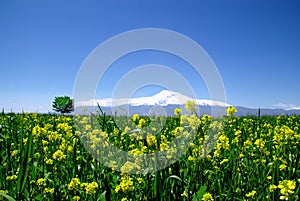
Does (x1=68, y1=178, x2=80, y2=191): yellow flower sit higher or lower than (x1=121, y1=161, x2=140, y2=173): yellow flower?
lower

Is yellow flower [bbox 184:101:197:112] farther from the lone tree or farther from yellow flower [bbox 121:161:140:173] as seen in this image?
the lone tree

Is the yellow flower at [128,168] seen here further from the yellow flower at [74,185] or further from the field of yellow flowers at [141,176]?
the yellow flower at [74,185]

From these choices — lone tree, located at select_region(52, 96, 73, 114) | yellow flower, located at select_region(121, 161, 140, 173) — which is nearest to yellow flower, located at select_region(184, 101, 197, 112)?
yellow flower, located at select_region(121, 161, 140, 173)

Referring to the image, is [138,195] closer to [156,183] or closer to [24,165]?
[156,183]

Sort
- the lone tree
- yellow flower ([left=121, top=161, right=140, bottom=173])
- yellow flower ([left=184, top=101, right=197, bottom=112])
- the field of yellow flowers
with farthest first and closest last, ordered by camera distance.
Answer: the lone tree, yellow flower ([left=184, top=101, right=197, bottom=112]), yellow flower ([left=121, top=161, right=140, bottom=173]), the field of yellow flowers

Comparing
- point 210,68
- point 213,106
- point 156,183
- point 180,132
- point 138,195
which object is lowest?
point 138,195

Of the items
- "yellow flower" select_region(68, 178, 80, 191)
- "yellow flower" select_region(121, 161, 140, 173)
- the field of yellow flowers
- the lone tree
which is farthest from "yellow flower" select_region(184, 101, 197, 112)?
the lone tree

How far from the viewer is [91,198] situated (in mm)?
2801

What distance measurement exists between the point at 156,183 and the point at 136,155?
78cm

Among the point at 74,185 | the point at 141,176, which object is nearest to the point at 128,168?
the point at 141,176

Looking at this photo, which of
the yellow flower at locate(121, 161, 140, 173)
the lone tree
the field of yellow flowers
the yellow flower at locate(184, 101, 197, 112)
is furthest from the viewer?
the lone tree

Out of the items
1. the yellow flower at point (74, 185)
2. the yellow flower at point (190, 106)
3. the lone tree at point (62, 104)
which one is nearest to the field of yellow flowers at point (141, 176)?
the yellow flower at point (74, 185)

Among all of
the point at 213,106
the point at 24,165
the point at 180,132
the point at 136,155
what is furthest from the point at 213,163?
the point at 24,165

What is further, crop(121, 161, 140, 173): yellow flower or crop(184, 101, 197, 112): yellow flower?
crop(184, 101, 197, 112): yellow flower
